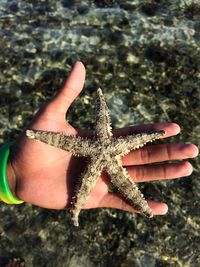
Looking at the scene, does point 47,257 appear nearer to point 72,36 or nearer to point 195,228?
point 195,228

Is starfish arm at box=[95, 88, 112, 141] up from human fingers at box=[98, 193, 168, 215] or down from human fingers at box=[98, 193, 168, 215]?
up

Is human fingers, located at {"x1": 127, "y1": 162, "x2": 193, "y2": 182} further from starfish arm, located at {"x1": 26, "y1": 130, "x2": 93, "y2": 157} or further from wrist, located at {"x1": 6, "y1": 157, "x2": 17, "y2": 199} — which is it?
wrist, located at {"x1": 6, "y1": 157, "x2": 17, "y2": 199}

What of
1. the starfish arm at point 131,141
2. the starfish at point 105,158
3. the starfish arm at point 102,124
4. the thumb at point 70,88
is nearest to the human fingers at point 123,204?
the starfish at point 105,158

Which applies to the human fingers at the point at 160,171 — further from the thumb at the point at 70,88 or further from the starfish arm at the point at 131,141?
the thumb at the point at 70,88

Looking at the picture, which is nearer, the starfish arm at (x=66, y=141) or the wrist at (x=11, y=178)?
the starfish arm at (x=66, y=141)

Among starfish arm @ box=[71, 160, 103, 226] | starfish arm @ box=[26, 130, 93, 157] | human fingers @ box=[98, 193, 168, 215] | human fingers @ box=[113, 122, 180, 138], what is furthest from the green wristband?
human fingers @ box=[113, 122, 180, 138]

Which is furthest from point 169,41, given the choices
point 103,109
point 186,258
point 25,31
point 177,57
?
point 186,258

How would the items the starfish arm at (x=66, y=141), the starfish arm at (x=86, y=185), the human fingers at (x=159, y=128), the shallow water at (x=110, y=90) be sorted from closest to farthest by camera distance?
the starfish arm at (x=66, y=141) → the starfish arm at (x=86, y=185) → the human fingers at (x=159, y=128) → the shallow water at (x=110, y=90)
